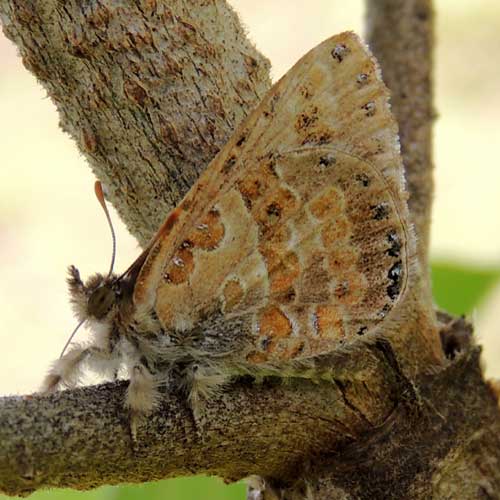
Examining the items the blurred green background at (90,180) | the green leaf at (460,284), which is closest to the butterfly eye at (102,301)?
the green leaf at (460,284)

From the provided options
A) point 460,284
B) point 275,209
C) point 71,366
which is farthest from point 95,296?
point 460,284

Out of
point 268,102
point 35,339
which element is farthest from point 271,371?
point 35,339

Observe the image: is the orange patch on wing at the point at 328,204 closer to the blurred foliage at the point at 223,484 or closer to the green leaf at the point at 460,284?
the blurred foliage at the point at 223,484

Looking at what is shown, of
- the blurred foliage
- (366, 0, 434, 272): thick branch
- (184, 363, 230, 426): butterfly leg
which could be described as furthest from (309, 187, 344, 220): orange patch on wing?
the blurred foliage

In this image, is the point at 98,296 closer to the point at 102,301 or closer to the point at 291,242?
the point at 102,301

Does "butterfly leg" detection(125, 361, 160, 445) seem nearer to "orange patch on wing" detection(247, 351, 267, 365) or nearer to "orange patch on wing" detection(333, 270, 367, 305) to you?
"orange patch on wing" detection(247, 351, 267, 365)

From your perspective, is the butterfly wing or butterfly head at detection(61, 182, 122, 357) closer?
the butterfly wing

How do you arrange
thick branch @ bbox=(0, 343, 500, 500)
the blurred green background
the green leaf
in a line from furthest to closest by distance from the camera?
the blurred green background
the green leaf
thick branch @ bbox=(0, 343, 500, 500)
